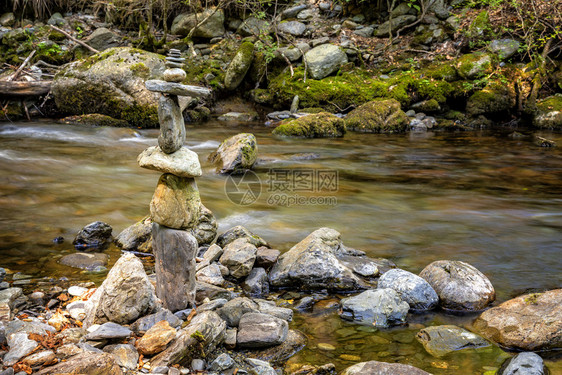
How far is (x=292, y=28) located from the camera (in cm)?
2111

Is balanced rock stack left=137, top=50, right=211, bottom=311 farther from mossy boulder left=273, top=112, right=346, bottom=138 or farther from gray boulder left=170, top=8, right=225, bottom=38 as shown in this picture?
gray boulder left=170, top=8, right=225, bottom=38

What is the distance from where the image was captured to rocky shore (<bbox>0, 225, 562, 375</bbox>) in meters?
3.01

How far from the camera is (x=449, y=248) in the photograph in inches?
229

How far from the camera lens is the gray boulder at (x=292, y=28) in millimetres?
20969

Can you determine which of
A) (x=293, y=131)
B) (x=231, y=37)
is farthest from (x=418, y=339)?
(x=231, y=37)

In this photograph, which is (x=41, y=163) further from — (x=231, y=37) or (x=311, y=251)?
(x=231, y=37)

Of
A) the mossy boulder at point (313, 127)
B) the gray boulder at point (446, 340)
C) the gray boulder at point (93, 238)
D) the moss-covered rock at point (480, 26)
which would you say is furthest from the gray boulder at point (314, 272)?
the moss-covered rock at point (480, 26)

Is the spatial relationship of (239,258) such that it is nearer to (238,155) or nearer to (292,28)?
(238,155)

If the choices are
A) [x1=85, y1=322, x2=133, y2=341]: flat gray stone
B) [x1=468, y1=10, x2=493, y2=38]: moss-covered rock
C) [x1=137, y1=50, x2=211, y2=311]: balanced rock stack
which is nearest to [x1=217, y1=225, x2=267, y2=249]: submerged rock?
[x1=137, y1=50, x2=211, y2=311]: balanced rock stack

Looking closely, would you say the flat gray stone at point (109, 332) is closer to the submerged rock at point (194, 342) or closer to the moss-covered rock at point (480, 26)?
the submerged rock at point (194, 342)

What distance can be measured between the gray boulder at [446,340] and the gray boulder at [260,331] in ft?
3.69

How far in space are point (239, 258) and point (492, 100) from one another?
14.8m

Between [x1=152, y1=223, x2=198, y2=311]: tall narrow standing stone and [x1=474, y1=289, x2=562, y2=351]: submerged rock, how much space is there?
251cm

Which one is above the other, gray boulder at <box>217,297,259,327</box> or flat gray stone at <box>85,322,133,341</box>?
flat gray stone at <box>85,322,133,341</box>
